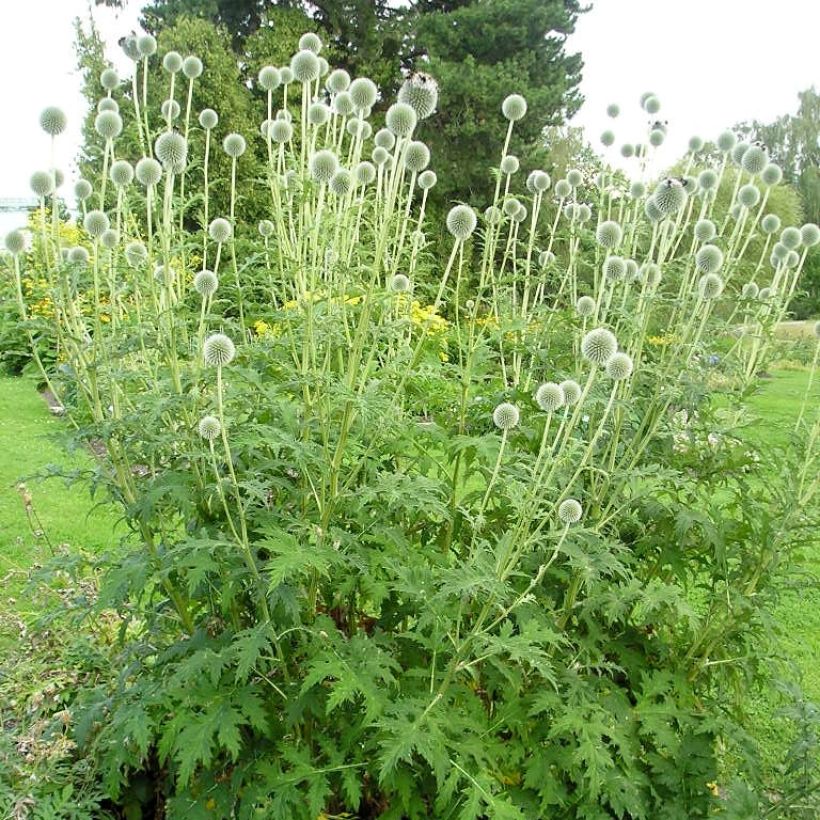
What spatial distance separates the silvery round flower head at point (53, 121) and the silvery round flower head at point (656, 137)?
7.34 feet

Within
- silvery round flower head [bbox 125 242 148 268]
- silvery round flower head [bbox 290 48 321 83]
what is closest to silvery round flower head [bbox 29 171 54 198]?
silvery round flower head [bbox 125 242 148 268]

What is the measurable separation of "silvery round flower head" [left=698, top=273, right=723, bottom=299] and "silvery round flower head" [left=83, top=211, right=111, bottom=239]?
1964 mm

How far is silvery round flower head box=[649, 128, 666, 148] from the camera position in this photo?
3047 millimetres

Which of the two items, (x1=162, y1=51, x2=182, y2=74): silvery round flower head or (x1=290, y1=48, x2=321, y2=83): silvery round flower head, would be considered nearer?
(x1=290, y1=48, x2=321, y2=83): silvery round flower head

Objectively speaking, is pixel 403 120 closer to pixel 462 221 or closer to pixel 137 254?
pixel 462 221

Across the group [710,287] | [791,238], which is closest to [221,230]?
[710,287]

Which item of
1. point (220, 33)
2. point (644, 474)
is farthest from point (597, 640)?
point (220, 33)

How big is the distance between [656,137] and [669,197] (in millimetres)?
715

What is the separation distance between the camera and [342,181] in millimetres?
2258

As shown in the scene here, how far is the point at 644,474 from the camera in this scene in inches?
86.9

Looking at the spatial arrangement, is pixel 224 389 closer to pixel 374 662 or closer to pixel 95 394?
pixel 95 394

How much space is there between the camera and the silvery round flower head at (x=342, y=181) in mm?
2156

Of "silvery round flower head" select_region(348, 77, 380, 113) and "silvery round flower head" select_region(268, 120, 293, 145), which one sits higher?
"silvery round flower head" select_region(348, 77, 380, 113)

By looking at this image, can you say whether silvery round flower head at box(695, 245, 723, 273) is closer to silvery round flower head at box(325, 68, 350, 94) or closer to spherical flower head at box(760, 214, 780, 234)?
spherical flower head at box(760, 214, 780, 234)
